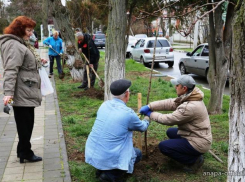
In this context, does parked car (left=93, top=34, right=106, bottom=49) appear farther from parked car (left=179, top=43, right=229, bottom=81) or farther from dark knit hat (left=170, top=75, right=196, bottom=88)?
dark knit hat (left=170, top=75, right=196, bottom=88)

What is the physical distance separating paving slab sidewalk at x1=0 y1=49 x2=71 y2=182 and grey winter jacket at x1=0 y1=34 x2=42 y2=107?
88 centimetres

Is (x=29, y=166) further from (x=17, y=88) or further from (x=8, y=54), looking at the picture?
(x=8, y=54)

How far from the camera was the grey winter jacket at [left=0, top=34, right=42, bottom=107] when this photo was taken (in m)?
3.62

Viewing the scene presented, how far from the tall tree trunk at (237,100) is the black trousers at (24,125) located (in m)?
2.53

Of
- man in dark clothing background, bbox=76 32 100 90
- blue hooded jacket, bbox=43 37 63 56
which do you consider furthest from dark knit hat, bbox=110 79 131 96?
blue hooded jacket, bbox=43 37 63 56

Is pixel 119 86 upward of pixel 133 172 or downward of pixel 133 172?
upward

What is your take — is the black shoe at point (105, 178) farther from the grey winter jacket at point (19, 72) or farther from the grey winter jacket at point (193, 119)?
the grey winter jacket at point (19, 72)

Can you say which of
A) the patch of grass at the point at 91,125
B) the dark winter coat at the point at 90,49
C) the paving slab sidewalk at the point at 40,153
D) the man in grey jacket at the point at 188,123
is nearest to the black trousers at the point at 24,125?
the paving slab sidewalk at the point at 40,153

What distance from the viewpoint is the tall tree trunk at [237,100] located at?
2432mm

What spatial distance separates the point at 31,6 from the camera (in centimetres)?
3947

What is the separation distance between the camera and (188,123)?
3781 mm

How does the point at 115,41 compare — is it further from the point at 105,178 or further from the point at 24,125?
the point at 105,178

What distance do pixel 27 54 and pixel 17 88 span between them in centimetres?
44

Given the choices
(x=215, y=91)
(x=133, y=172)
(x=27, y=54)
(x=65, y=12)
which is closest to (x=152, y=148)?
(x=133, y=172)
